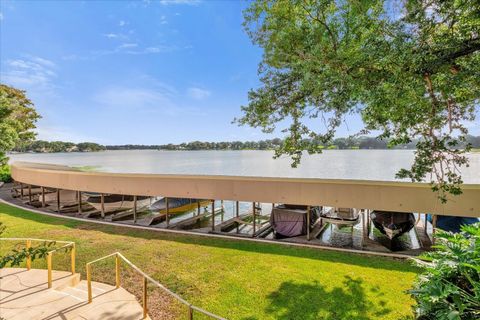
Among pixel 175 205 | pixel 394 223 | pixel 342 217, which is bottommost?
pixel 175 205

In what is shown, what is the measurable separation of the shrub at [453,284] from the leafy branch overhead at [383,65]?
3.43m

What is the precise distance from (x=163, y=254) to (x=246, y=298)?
4130mm

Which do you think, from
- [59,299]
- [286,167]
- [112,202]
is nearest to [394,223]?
[59,299]

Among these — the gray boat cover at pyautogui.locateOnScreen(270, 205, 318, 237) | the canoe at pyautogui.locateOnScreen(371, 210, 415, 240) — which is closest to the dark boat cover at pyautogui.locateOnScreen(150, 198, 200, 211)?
the gray boat cover at pyautogui.locateOnScreen(270, 205, 318, 237)

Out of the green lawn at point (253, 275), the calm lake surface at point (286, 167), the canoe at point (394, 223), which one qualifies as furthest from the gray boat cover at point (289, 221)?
the calm lake surface at point (286, 167)

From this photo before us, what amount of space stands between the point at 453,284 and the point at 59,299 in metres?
7.68

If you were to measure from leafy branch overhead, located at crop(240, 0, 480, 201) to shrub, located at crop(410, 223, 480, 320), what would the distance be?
135 inches

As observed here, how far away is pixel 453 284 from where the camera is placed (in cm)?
292

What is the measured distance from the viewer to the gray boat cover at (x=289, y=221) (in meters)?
13.2

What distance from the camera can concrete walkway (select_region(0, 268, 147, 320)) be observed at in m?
5.54

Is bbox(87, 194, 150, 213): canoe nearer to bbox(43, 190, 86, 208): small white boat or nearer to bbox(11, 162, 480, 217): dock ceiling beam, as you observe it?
bbox(11, 162, 480, 217): dock ceiling beam

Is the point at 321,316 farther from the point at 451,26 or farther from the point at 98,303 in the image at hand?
the point at 451,26

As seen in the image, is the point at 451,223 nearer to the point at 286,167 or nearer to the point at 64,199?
the point at 64,199

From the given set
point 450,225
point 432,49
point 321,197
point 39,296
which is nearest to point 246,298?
point 39,296
